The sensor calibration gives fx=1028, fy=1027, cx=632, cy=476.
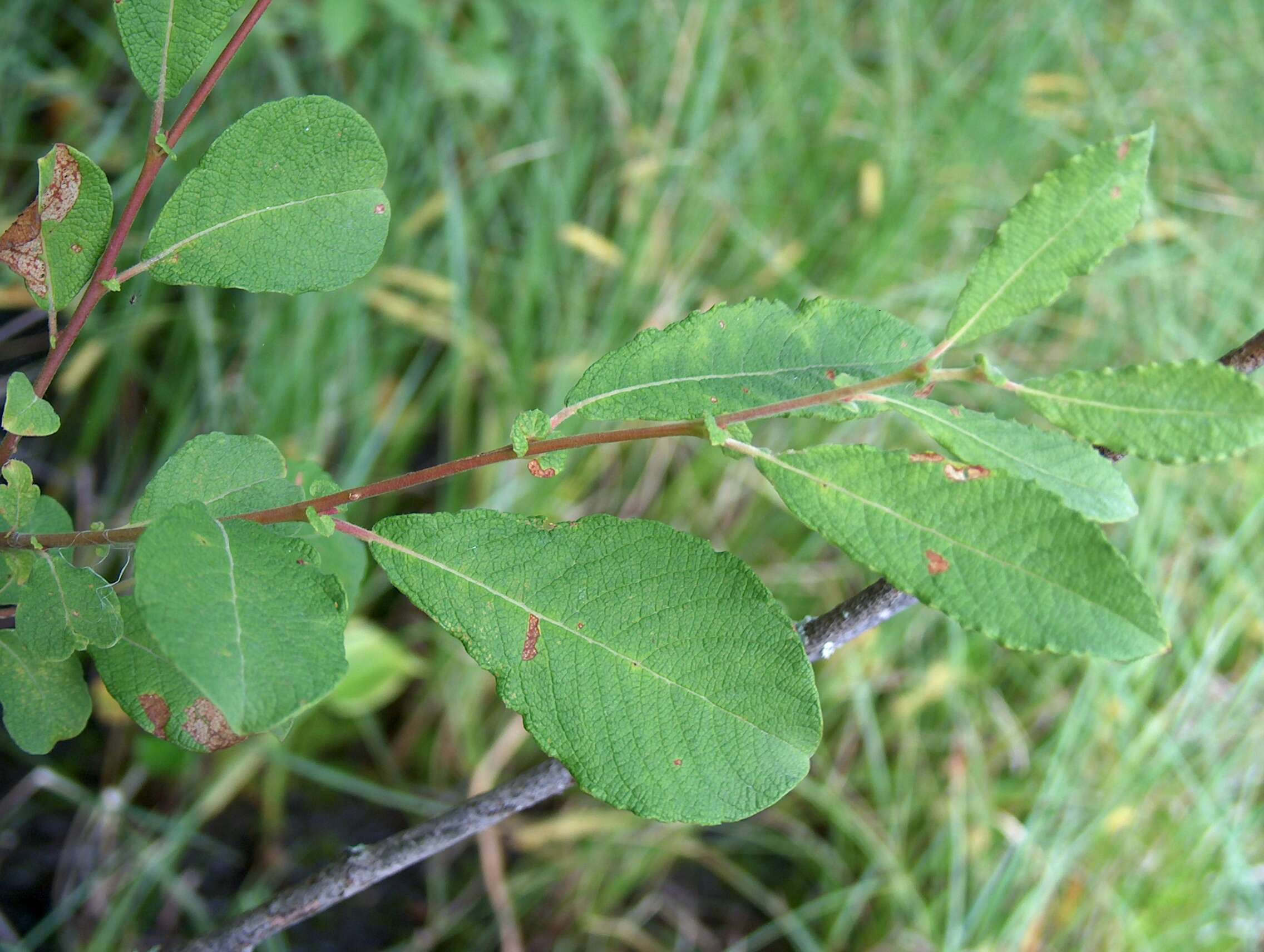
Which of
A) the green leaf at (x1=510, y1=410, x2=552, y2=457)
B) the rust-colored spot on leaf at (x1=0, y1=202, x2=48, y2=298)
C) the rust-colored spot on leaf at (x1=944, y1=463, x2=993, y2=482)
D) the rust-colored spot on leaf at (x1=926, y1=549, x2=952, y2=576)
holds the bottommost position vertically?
the rust-colored spot on leaf at (x1=926, y1=549, x2=952, y2=576)

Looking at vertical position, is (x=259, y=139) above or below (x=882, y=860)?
above

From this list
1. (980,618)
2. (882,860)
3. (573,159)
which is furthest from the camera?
(573,159)

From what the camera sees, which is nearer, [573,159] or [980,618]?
[980,618]

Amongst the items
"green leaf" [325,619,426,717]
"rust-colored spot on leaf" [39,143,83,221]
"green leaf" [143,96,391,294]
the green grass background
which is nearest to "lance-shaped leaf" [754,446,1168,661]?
"green leaf" [143,96,391,294]

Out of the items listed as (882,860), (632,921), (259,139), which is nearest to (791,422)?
(882,860)

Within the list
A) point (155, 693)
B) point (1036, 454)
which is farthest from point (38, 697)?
point (1036, 454)

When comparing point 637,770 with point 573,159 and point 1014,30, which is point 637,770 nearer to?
point 573,159

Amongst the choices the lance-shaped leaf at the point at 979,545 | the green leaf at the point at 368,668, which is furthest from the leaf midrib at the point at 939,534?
the green leaf at the point at 368,668

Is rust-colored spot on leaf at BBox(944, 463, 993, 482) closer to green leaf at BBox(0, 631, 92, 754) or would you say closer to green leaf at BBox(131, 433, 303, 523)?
green leaf at BBox(131, 433, 303, 523)
